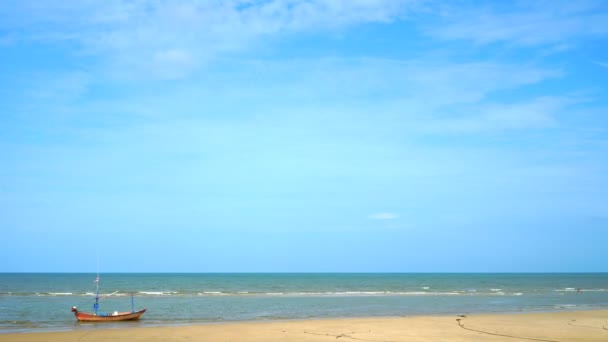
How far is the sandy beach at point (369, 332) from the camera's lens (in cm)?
2161

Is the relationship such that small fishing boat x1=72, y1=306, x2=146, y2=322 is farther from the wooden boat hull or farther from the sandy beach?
the sandy beach

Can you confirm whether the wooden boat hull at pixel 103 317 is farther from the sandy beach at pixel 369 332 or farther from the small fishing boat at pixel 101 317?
the sandy beach at pixel 369 332

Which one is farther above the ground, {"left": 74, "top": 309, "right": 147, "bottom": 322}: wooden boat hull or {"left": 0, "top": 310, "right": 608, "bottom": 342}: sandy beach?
{"left": 74, "top": 309, "right": 147, "bottom": 322}: wooden boat hull

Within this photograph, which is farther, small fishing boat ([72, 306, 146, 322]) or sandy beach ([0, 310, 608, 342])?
small fishing boat ([72, 306, 146, 322])

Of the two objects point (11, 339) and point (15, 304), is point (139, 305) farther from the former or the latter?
point (11, 339)

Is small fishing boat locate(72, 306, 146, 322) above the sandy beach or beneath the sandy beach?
above

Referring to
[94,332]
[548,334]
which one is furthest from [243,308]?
Result: [548,334]

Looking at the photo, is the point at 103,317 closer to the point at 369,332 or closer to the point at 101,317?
the point at 101,317

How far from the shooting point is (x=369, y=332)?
75.4 feet

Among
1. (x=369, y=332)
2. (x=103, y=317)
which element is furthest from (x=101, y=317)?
(x=369, y=332)

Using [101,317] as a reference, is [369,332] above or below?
below

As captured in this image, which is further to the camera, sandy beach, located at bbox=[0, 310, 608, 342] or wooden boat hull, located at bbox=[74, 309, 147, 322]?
wooden boat hull, located at bbox=[74, 309, 147, 322]

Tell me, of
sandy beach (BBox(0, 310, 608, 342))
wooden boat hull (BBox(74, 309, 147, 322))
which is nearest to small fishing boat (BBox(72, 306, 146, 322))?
wooden boat hull (BBox(74, 309, 147, 322))

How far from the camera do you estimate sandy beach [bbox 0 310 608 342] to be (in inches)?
851
